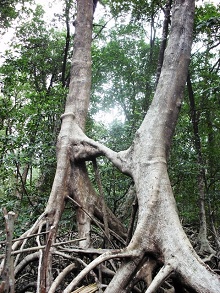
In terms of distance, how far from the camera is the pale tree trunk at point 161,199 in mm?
1945

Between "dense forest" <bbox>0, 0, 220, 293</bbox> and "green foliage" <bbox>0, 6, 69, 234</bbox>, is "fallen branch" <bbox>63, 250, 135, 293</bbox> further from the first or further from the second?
"green foliage" <bbox>0, 6, 69, 234</bbox>

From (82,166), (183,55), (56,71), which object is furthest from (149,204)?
(56,71)

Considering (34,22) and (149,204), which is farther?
(34,22)

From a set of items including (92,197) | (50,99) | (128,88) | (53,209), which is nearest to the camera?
(53,209)

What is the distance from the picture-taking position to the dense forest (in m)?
2.12

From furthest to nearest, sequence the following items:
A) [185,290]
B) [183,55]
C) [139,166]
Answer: [183,55] < [139,166] < [185,290]

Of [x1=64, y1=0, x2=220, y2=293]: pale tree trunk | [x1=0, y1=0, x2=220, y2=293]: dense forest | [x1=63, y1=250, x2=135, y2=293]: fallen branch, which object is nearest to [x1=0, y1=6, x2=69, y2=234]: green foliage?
[x1=0, y1=0, x2=220, y2=293]: dense forest

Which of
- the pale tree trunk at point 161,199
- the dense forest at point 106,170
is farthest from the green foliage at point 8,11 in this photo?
the pale tree trunk at point 161,199

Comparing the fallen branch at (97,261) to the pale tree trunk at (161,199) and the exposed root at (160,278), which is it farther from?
the exposed root at (160,278)

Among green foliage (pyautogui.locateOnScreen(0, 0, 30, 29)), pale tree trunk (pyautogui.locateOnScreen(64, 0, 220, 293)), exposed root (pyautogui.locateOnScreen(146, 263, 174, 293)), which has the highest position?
green foliage (pyautogui.locateOnScreen(0, 0, 30, 29))

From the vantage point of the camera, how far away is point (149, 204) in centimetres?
236

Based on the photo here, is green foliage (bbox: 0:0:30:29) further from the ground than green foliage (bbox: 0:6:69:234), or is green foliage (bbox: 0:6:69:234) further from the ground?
green foliage (bbox: 0:0:30:29)

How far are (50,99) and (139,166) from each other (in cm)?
289

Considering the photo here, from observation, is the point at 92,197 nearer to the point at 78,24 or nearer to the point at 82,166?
the point at 82,166
